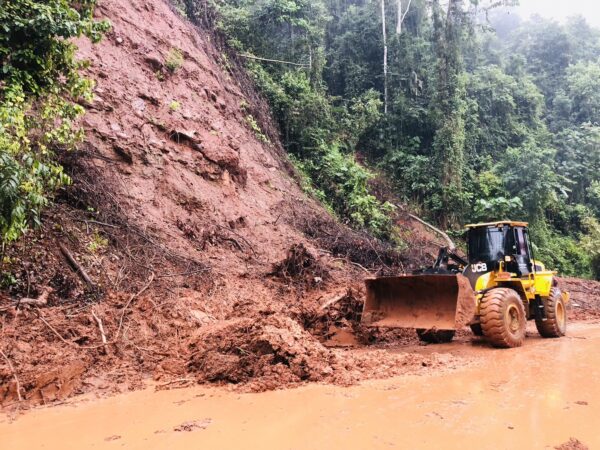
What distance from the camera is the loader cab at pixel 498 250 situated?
775 cm

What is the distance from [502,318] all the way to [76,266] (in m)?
6.18

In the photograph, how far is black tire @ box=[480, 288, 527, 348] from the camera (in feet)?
21.6

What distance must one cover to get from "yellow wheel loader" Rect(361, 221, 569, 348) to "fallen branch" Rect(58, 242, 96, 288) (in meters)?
4.10

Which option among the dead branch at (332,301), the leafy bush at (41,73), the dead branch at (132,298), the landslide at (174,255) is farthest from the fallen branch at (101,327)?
the dead branch at (332,301)

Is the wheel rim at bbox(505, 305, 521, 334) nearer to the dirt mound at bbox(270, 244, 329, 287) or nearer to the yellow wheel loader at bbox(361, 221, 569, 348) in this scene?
the yellow wheel loader at bbox(361, 221, 569, 348)

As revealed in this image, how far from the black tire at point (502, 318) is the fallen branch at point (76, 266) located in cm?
566

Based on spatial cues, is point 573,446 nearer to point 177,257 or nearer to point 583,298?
point 177,257

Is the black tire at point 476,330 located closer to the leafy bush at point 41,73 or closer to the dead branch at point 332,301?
the dead branch at point 332,301

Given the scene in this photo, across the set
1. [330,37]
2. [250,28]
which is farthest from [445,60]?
[250,28]

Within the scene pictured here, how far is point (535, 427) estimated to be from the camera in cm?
369

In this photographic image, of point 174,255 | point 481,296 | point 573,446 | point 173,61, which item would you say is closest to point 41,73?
point 174,255

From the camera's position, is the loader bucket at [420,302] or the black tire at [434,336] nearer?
the loader bucket at [420,302]

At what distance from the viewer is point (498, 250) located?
7.82m

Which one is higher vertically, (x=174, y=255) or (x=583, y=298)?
(x=174, y=255)
